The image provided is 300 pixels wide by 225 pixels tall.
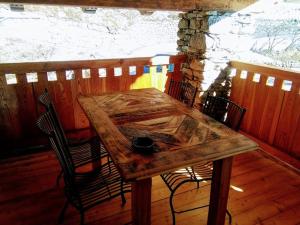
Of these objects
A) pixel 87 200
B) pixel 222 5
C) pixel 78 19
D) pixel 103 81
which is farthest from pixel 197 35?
pixel 78 19

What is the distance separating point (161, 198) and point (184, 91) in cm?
117

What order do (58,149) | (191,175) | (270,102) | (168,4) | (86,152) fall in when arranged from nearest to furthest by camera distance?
(58,149)
(191,175)
(86,152)
(270,102)
(168,4)

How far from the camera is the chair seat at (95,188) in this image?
146 cm

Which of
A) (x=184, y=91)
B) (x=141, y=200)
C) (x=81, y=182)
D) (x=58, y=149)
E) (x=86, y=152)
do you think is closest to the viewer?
(x=141, y=200)

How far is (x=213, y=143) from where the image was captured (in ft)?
4.61

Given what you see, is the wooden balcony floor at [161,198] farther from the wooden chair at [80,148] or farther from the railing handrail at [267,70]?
the railing handrail at [267,70]

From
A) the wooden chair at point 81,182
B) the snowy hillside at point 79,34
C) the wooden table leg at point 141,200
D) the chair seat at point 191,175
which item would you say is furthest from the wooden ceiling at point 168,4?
the snowy hillside at point 79,34

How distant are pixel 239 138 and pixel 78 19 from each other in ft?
18.8

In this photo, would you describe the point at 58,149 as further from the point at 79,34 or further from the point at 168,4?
the point at 79,34

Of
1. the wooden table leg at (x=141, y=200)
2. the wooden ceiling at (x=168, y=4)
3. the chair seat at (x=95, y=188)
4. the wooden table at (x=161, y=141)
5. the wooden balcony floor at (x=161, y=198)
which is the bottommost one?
the wooden balcony floor at (x=161, y=198)

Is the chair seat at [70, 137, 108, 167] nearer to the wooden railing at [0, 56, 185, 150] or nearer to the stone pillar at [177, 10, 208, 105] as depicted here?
the wooden railing at [0, 56, 185, 150]

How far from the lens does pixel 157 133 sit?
1554mm

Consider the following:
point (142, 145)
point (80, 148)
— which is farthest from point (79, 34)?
point (142, 145)

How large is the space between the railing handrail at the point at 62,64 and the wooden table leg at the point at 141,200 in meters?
1.89
